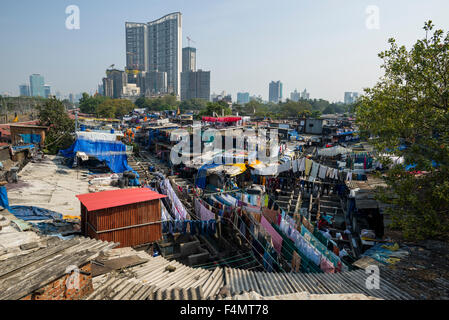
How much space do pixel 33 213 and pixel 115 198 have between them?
419 cm

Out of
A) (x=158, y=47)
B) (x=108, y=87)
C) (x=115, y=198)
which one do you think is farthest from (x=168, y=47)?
(x=115, y=198)

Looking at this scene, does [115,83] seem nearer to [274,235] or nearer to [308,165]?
[308,165]

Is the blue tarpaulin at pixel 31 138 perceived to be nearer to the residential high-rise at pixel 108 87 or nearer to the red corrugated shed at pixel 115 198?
the red corrugated shed at pixel 115 198

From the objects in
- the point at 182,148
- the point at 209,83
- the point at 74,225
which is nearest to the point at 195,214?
the point at 74,225

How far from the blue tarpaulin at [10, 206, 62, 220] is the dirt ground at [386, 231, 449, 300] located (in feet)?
36.0

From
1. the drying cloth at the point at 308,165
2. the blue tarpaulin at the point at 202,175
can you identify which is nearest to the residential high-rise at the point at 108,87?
the blue tarpaulin at the point at 202,175

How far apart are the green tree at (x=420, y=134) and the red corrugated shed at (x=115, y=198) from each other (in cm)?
695

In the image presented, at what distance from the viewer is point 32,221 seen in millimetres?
9539

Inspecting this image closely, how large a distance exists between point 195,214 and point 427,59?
9682 mm

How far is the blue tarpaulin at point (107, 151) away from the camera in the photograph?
64.8ft

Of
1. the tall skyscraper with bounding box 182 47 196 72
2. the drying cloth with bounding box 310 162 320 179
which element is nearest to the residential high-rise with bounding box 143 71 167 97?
the tall skyscraper with bounding box 182 47 196 72

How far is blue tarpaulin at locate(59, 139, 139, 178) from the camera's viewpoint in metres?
19.8

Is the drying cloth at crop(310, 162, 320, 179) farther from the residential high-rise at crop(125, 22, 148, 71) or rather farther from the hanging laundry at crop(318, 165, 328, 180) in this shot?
the residential high-rise at crop(125, 22, 148, 71)

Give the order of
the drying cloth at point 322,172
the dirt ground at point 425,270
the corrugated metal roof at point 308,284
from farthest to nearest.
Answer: the drying cloth at point 322,172
the dirt ground at point 425,270
the corrugated metal roof at point 308,284
